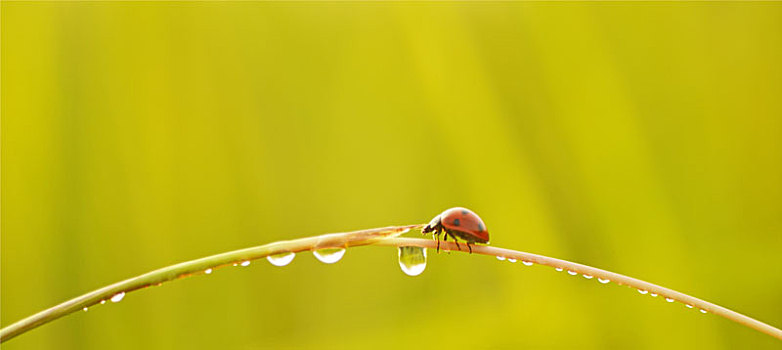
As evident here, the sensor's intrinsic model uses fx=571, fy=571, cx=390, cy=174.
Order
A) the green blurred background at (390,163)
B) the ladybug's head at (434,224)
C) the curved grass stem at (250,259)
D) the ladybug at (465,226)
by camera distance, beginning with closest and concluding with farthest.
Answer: the curved grass stem at (250,259), the ladybug at (465,226), the ladybug's head at (434,224), the green blurred background at (390,163)

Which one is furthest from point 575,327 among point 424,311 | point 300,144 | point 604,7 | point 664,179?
point 604,7

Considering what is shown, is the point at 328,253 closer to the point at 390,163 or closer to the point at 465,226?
the point at 465,226

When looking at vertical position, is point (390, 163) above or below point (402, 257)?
above

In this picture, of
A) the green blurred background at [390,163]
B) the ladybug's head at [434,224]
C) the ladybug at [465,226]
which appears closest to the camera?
the ladybug at [465,226]

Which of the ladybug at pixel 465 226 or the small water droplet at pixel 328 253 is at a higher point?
the small water droplet at pixel 328 253

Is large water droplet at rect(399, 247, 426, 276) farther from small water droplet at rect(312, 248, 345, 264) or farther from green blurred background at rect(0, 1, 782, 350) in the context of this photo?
green blurred background at rect(0, 1, 782, 350)

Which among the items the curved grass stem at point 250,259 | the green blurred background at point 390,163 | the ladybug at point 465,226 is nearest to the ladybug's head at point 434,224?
the ladybug at point 465,226

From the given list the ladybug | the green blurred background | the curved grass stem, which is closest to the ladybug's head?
the ladybug

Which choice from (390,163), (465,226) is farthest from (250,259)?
(390,163)

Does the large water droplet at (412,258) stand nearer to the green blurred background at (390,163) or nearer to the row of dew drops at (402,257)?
the row of dew drops at (402,257)
